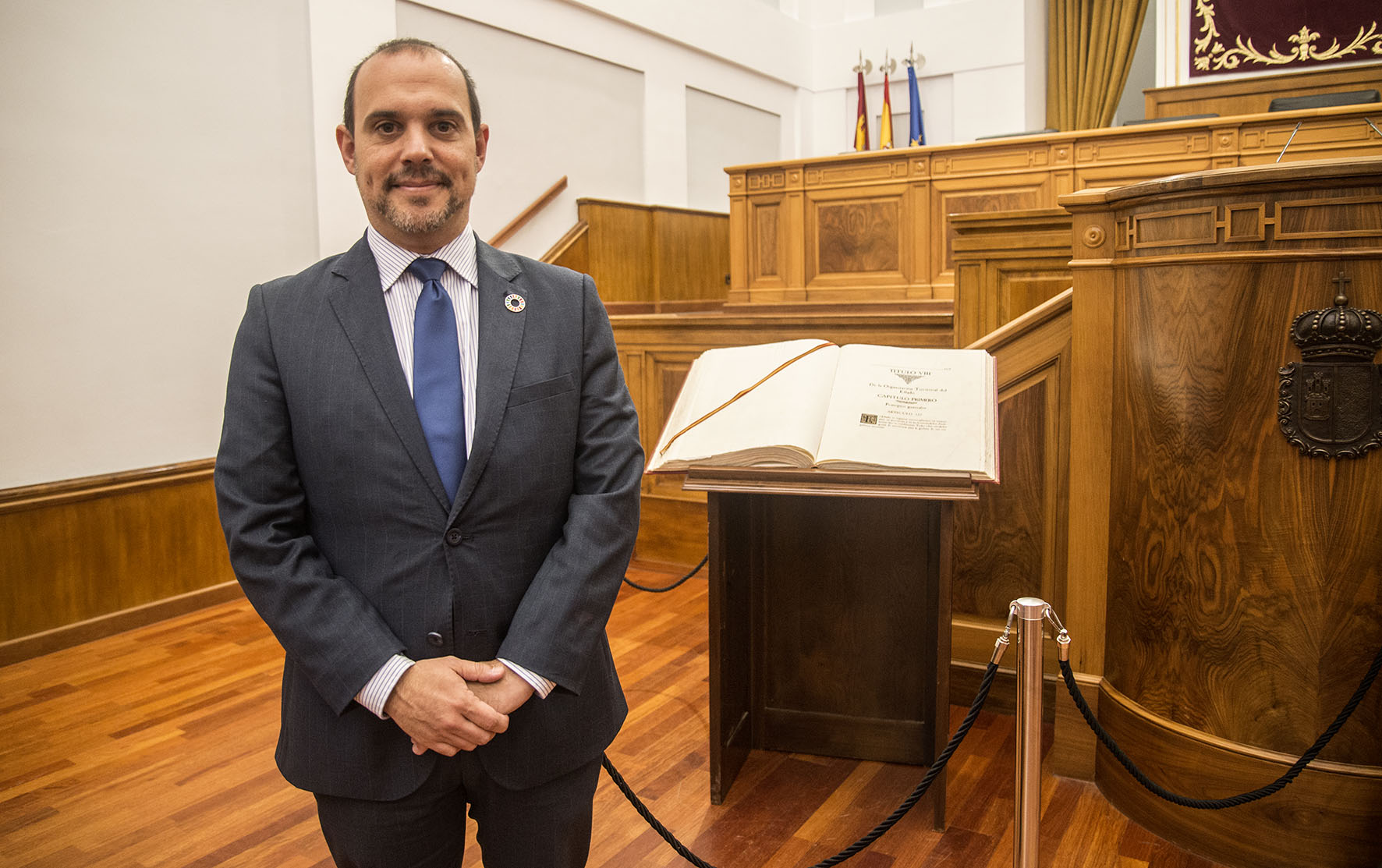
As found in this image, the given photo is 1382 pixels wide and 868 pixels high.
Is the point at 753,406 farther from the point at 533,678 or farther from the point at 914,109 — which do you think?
the point at 914,109

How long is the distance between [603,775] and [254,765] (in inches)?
37.2

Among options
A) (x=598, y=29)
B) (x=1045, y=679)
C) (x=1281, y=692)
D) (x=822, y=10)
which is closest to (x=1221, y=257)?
(x=1281, y=692)

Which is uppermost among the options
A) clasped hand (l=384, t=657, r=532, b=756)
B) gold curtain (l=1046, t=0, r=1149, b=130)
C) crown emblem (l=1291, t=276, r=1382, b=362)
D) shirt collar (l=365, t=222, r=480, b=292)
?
gold curtain (l=1046, t=0, r=1149, b=130)

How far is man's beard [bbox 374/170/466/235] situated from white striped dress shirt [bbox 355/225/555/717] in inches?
2.2

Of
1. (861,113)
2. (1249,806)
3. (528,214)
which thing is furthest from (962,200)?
(1249,806)

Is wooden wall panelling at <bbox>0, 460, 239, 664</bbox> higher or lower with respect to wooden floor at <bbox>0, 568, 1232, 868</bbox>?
higher

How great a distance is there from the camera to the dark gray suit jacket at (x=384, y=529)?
4.05ft

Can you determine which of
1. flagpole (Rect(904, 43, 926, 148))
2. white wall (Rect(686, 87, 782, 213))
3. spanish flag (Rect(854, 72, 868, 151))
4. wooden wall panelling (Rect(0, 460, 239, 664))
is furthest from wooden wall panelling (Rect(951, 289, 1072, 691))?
flagpole (Rect(904, 43, 926, 148))

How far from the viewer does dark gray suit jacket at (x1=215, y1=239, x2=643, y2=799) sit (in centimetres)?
123

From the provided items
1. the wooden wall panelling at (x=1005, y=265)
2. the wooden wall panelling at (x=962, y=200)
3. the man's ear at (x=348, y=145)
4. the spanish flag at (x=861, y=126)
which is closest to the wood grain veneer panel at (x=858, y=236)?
the wooden wall panelling at (x=962, y=200)

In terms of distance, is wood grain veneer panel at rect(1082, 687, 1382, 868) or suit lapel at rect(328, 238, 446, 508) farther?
wood grain veneer panel at rect(1082, 687, 1382, 868)

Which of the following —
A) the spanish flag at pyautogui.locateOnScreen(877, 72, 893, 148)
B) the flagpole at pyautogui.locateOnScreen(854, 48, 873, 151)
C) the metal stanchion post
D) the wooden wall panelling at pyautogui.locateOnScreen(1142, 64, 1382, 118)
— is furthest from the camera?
the flagpole at pyautogui.locateOnScreen(854, 48, 873, 151)

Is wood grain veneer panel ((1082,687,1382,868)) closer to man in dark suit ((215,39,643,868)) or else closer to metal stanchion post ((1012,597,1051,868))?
metal stanchion post ((1012,597,1051,868))

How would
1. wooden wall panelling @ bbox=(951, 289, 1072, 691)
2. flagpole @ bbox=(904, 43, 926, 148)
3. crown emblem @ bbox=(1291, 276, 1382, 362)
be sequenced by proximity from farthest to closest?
1. flagpole @ bbox=(904, 43, 926, 148)
2. wooden wall panelling @ bbox=(951, 289, 1072, 691)
3. crown emblem @ bbox=(1291, 276, 1382, 362)
